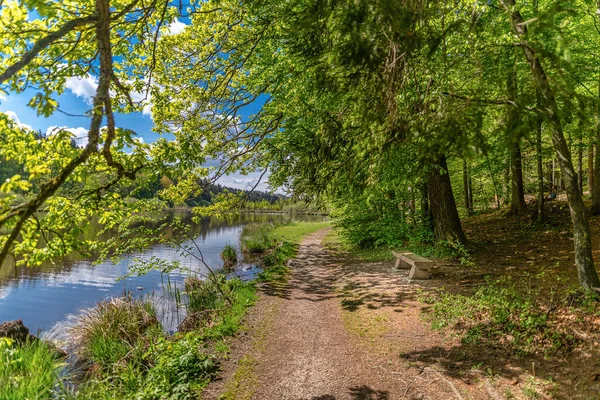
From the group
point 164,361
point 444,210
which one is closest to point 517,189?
point 444,210

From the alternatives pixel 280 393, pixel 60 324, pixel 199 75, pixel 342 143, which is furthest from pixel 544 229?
pixel 60 324

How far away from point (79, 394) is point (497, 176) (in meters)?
20.2

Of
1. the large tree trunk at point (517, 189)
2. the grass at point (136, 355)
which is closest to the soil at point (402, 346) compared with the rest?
the grass at point (136, 355)

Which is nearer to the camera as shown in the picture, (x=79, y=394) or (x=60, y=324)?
(x=79, y=394)

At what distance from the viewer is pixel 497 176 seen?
18.4 meters

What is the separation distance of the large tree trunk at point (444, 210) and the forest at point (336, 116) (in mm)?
48

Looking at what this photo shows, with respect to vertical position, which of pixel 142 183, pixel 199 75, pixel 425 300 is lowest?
pixel 425 300

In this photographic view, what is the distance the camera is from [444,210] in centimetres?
1078

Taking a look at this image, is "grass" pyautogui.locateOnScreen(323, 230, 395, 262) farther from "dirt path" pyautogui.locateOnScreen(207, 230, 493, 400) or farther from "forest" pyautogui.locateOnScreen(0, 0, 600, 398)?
"dirt path" pyautogui.locateOnScreen(207, 230, 493, 400)

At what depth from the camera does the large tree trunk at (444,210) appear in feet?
35.0

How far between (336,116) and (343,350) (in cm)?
427

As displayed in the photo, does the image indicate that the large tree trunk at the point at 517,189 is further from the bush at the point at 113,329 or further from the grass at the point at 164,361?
the bush at the point at 113,329

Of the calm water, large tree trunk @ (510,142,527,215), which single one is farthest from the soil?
the calm water

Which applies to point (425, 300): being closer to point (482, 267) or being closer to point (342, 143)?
point (482, 267)
